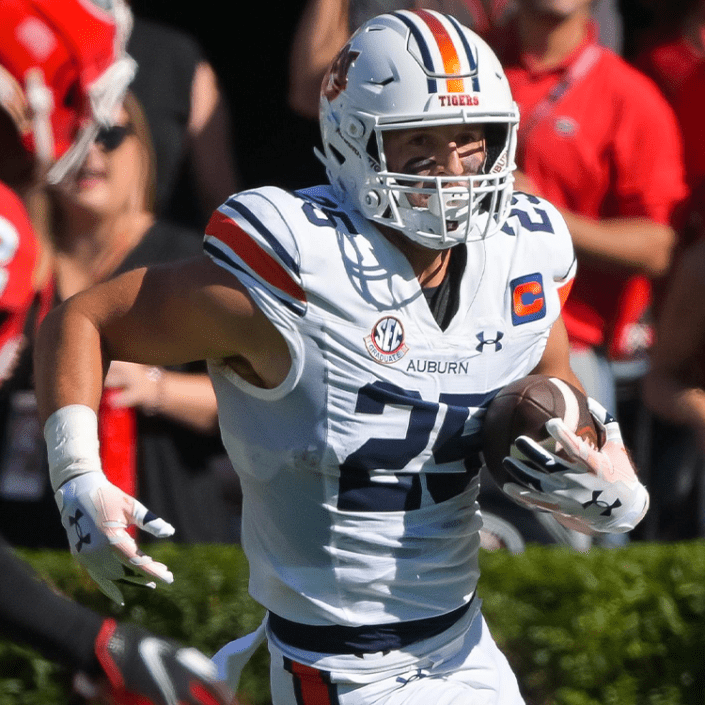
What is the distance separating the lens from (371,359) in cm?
253

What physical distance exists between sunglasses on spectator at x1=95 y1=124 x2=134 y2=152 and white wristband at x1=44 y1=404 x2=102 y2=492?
198cm

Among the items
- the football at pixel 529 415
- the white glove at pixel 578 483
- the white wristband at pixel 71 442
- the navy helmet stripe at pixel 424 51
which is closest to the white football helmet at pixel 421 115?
the navy helmet stripe at pixel 424 51

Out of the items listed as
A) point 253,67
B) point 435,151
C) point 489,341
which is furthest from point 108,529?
point 253,67

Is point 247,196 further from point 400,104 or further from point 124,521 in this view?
point 124,521

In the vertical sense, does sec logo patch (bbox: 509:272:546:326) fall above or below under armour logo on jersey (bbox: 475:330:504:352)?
above

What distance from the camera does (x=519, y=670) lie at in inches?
148

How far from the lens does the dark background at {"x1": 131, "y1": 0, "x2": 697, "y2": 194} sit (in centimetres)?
583

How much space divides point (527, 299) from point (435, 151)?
14.3 inches

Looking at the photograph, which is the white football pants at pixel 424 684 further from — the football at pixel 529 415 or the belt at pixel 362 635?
the football at pixel 529 415

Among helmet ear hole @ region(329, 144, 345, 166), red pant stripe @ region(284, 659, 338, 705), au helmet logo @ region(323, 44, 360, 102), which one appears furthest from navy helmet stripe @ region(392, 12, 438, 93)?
red pant stripe @ region(284, 659, 338, 705)

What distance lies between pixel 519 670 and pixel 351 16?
220 cm

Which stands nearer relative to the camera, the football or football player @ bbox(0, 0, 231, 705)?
the football

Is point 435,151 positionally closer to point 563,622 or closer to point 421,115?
point 421,115

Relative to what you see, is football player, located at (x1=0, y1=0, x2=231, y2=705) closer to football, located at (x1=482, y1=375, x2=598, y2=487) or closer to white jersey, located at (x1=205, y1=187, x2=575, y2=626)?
white jersey, located at (x1=205, y1=187, x2=575, y2=626)
